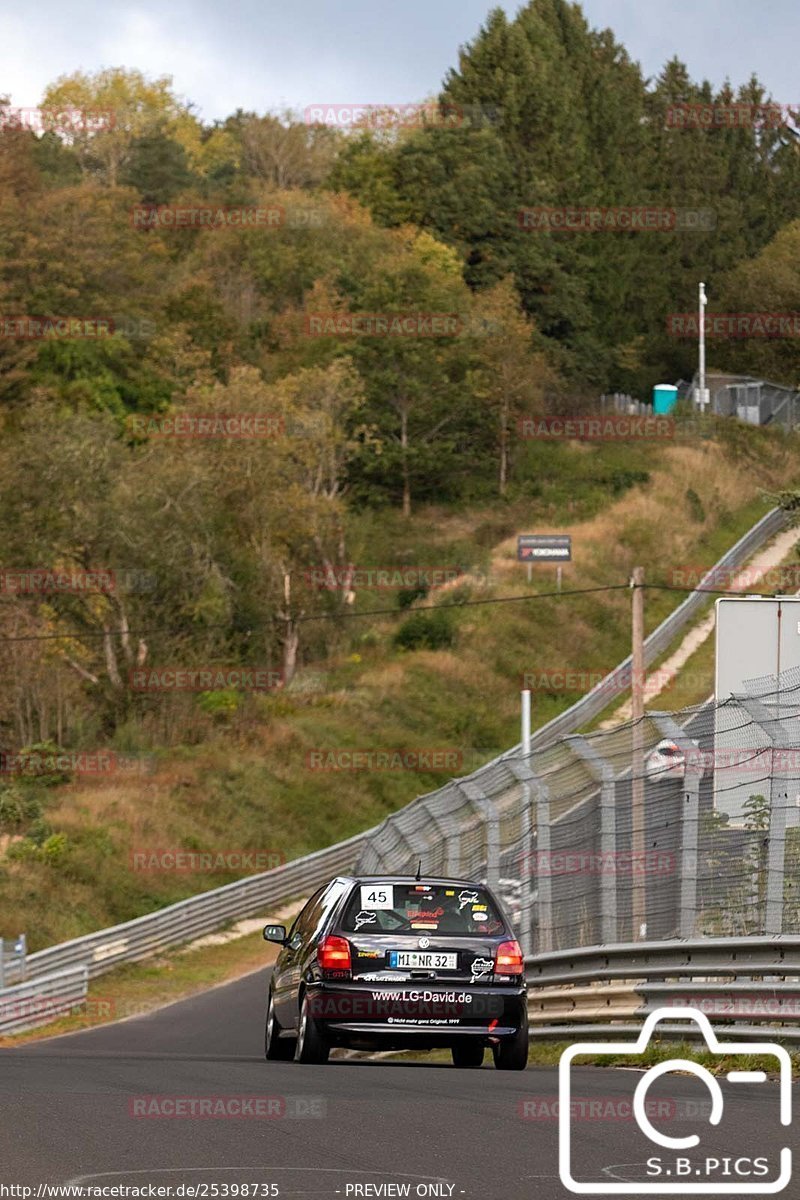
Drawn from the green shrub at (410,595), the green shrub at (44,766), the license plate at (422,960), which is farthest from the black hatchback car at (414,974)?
the green shrub at (410,595)

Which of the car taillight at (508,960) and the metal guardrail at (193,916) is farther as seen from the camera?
the metal guardrail at (193,916)

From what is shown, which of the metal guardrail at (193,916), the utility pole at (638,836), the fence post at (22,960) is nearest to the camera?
the utility pole at (638,836)

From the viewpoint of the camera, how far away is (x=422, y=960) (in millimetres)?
13250

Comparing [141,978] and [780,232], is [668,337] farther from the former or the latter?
[141,978]

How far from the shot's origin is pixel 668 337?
10181cm

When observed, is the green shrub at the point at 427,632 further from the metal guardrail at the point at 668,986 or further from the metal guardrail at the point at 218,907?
the metal guardrail at the point at 668,986

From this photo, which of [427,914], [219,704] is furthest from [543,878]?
[219,704]

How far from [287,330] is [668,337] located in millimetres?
20603

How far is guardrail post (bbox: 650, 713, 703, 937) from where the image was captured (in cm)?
1318

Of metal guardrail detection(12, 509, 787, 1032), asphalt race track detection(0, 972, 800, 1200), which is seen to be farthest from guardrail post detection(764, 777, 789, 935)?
metal guardrail detection(12, 509, 787, 1032)

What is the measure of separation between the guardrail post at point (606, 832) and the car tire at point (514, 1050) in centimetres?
169

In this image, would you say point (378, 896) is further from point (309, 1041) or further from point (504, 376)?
point (504, 376)

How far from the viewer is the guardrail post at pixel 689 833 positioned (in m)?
13.2

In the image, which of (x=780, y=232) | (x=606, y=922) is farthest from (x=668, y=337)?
(x=606, y=922)
